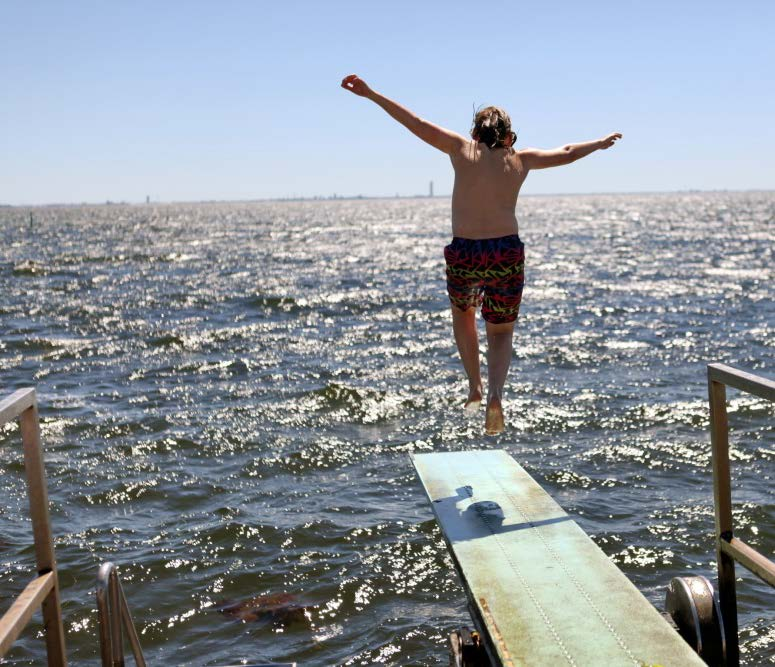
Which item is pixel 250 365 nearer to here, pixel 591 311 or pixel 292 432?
pixel 292 432

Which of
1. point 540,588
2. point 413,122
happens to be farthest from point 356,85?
point 540,588

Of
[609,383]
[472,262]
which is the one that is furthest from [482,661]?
[609,383]

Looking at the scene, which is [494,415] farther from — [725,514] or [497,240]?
[725,514]

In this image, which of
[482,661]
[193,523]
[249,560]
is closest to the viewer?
[482,661]

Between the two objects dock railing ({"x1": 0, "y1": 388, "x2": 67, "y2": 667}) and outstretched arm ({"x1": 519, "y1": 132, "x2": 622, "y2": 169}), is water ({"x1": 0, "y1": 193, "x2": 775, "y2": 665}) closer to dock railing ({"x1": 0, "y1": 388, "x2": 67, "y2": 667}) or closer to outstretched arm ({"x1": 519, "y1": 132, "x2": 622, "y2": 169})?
dock railing ({"x1": 0, "y1": 388, "x2": 67, "y2": 667})

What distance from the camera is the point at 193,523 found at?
959cm

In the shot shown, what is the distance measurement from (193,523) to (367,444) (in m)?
3.47

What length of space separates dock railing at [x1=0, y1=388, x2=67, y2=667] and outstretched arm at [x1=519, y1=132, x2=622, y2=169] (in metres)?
3.82

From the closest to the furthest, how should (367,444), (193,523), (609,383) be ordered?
(193,523), (367,444), (609,383)

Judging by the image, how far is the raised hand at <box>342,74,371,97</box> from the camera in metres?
6.04

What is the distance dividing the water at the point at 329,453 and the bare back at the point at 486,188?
10.2 feet

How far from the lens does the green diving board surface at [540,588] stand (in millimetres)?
4523

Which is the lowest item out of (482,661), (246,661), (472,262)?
(246,661)

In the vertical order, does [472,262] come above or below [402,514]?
above
